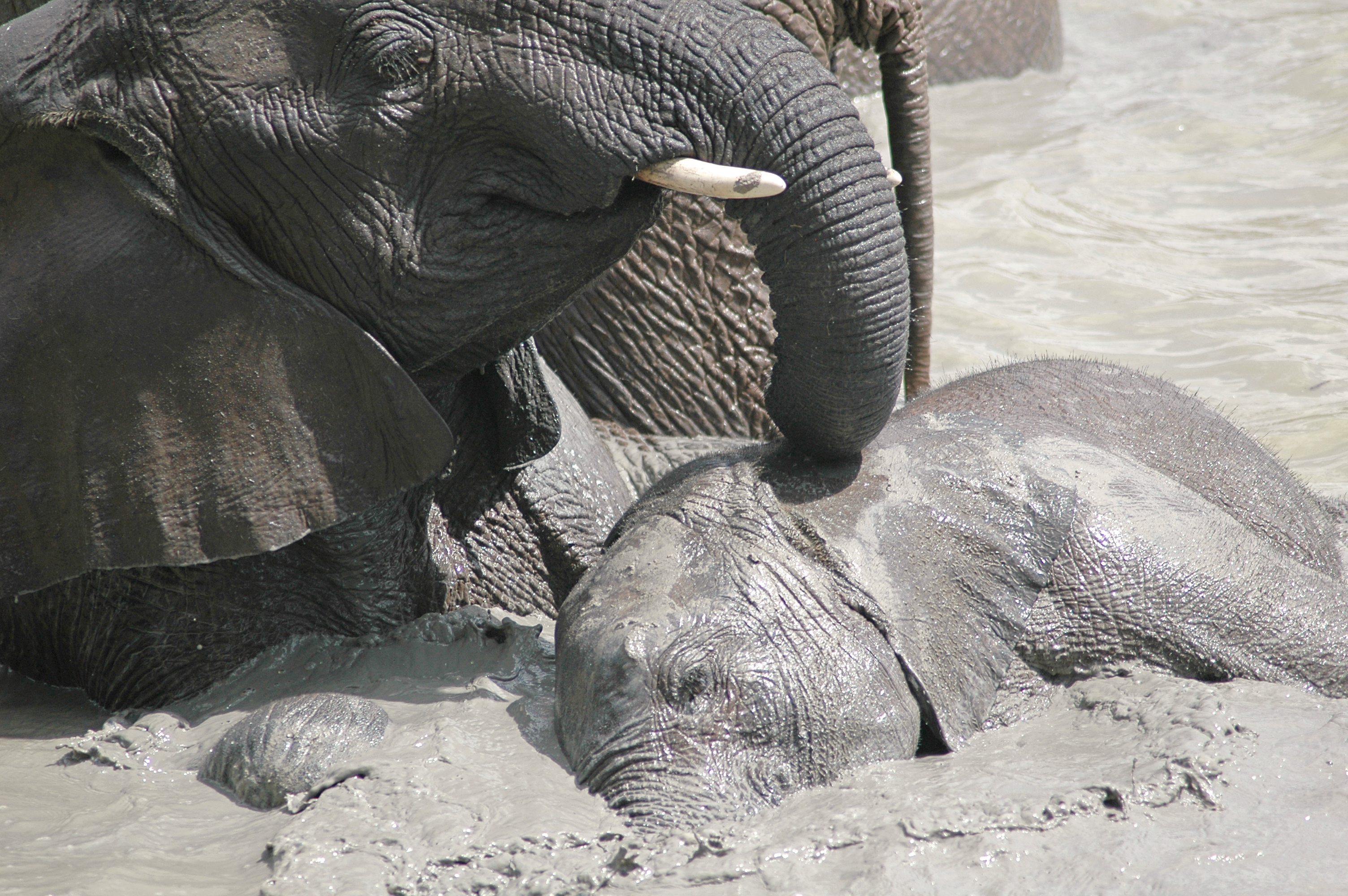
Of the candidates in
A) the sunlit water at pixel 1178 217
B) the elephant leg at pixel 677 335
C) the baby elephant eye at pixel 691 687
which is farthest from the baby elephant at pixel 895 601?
the sunlit water at pixel 1178 217

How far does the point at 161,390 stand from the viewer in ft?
9.03

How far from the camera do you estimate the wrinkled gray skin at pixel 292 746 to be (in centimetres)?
257

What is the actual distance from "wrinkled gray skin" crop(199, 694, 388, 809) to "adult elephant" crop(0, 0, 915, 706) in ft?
1.06

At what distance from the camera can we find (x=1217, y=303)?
6.17 meters

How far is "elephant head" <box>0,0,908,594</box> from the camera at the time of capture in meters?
2.49

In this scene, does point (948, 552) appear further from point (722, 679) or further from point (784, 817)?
point (784, 817)

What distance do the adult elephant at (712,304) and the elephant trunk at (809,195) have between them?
1.55 metres

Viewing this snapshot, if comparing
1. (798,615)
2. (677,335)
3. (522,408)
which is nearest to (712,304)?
(677,335)

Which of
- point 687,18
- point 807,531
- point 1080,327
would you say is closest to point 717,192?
point 687,18

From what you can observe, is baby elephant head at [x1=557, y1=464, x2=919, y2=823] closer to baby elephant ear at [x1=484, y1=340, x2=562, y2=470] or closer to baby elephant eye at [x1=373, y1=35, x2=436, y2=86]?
baby elephant ear at [x1=484, y1=340, x2=562, y2=470]

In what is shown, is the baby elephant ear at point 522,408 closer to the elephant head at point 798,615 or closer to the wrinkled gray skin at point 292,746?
the elephant head at point 798,615

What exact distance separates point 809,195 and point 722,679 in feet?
2.65

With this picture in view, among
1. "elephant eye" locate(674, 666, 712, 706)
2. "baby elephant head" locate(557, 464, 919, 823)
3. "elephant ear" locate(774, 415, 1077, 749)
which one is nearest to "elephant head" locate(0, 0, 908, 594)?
"elephant ear" locate(774, 415, 1077, 749)

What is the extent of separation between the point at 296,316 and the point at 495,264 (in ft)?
1.23
